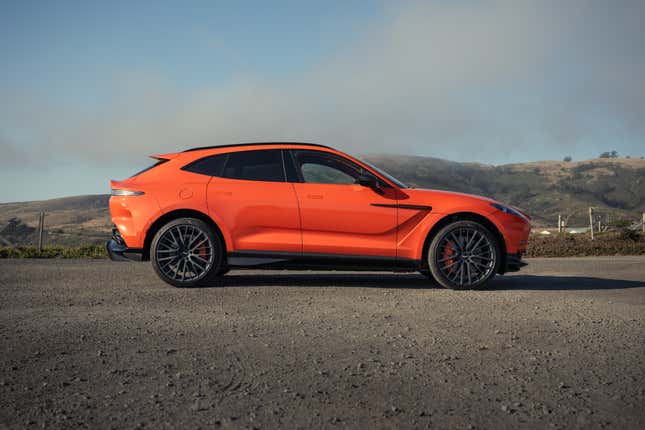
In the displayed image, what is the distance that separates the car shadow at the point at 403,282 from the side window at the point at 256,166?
4.53 feet

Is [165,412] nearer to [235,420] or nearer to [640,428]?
[235,420]

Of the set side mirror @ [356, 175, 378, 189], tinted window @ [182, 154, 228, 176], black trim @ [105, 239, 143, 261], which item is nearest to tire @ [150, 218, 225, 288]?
black trim @ [105, 239, 143, 261]

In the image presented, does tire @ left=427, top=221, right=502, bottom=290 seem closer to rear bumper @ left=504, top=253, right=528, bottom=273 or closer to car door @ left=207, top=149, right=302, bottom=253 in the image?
rear bumper @ left=504, top=253, right=528, bottom=273

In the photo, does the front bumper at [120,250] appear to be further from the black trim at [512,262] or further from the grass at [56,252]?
the grass at [56,252]

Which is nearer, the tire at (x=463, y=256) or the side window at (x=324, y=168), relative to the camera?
the tire at (x=463, y=256)

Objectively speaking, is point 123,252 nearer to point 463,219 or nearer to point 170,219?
point 170,219

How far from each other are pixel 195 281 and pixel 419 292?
2.67 m

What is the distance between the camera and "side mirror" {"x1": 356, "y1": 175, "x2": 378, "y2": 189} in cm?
658

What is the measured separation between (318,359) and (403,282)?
4187 millimetres

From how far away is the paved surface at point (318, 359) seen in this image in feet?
8.91

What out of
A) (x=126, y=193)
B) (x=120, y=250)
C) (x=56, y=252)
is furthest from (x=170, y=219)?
(x=56, y=252)

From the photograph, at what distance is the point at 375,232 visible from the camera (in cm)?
663

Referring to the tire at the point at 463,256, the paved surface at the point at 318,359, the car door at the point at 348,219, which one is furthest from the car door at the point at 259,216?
Result: the tire at the point at 463,256

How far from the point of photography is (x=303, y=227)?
21.8ft
